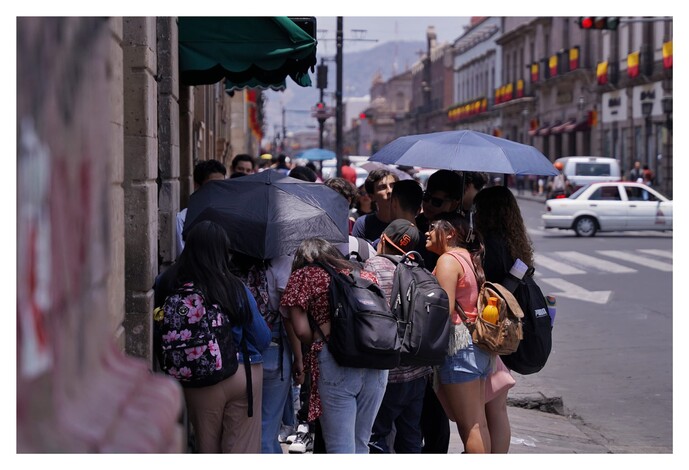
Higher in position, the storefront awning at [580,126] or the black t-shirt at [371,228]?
the storefront awning at [580,126]

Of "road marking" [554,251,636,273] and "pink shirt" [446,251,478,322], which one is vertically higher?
"pink shirt" [446,251,478,322]

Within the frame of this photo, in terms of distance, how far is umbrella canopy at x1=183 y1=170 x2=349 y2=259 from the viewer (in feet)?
20.2

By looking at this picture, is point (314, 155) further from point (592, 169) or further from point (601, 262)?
point (592, 169)

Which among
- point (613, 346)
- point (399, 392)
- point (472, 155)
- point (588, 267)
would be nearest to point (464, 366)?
point (399, 392)

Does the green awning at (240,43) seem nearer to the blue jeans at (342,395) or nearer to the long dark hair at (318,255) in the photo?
the long dark hair at (318,255)

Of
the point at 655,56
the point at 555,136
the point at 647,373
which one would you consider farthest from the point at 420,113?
the point at 647,373

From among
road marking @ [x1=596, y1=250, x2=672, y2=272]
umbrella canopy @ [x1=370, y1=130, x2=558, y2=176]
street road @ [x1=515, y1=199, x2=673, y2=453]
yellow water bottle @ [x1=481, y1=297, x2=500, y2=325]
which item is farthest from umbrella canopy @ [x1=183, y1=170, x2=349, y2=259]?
road marking @ [x1=596, y1=250, x2=672, y2=272]

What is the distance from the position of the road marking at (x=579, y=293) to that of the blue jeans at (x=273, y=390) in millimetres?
9720

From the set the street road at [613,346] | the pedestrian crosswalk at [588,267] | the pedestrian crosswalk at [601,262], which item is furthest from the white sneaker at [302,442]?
the pedestrian crosswalk at [601,262]

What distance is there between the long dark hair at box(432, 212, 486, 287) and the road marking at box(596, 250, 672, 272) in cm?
1354

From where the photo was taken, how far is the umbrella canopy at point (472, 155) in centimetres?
648

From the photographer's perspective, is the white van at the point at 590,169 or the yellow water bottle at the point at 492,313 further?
the white van at the point at 590,169

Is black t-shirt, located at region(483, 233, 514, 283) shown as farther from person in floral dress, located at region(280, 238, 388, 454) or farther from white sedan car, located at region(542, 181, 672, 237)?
white sedan car, located at region(542, 181, 672, 237)

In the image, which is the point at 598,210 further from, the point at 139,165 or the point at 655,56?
the point at 139,165
